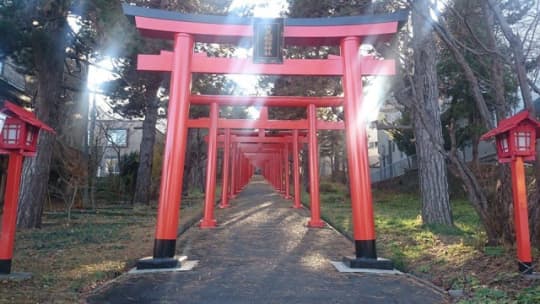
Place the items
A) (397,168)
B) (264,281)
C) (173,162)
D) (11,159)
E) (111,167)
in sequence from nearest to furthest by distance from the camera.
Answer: (264,281)
(11,159)
(173,162)
(111,167)
(397,168)

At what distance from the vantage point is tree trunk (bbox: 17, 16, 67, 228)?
9445 mm

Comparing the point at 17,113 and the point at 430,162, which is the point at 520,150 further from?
the point at 17,113

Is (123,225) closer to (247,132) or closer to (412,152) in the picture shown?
(247,132)

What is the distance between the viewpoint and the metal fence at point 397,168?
86.4ft

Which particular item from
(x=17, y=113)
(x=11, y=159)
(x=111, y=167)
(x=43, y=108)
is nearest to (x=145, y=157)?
(x=111, y=167)

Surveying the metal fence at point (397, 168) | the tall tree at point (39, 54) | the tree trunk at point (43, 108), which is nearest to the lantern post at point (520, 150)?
the tall tree at point (39, 54)

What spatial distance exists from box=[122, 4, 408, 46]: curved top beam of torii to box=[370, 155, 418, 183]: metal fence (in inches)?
768

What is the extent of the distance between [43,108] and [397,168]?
2431 centimetres

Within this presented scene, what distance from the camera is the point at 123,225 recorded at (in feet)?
35.2

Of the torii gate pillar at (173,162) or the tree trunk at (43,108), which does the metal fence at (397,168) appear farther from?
the torii gate pillar at (173,162)

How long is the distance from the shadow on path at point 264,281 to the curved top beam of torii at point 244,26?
3279mm

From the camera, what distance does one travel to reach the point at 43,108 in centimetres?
990

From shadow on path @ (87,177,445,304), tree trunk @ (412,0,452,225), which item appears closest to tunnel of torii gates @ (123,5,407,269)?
shadow on path @ (87,177,445,304)

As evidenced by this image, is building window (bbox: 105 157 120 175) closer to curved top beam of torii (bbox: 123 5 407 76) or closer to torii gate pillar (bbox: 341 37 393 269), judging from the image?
curved top beam of torii (bbox: 123 5 407 76)
